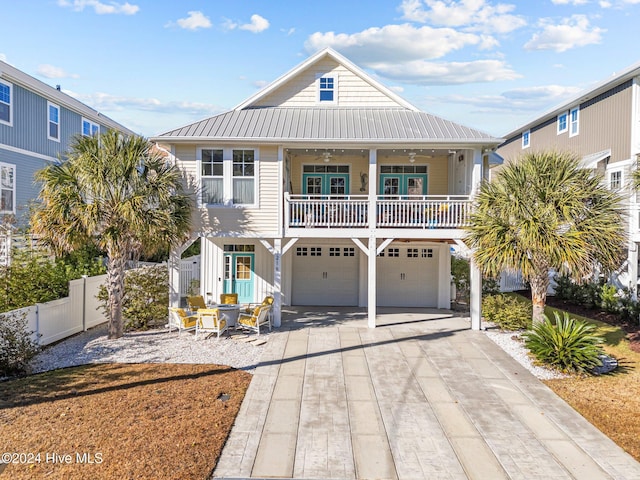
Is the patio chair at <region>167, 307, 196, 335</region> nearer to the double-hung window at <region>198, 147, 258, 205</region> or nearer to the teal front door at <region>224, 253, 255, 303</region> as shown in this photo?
the double-hung window at <region>198, 147, 258, 205</region>

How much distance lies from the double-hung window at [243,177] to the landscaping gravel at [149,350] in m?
4.22

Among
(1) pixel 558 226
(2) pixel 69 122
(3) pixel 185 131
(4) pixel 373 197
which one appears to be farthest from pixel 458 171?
(2) pixel 69 122

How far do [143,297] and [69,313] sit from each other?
191 cm

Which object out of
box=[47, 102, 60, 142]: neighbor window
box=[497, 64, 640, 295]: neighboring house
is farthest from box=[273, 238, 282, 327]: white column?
box=[47, 102, 60, 142]: neighbor window

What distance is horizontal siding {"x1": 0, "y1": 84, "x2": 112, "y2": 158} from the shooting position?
15969mm

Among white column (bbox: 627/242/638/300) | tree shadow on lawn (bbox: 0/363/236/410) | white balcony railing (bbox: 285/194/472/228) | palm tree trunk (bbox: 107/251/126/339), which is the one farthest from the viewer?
white column (bbox: 627/242/638/300)

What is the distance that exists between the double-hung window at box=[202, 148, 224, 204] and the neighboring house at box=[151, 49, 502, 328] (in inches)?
1.2

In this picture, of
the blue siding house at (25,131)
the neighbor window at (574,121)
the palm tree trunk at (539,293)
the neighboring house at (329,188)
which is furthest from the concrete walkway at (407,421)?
the neighbor window at (574,121)

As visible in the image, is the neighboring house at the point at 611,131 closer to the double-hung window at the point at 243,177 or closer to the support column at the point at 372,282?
the support column at the point at 372,282

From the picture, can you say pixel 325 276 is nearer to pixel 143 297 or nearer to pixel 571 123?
pixel 143 297

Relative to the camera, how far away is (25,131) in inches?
658

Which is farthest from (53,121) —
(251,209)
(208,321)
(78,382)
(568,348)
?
(568,348)

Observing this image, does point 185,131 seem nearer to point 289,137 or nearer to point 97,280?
point 289,137

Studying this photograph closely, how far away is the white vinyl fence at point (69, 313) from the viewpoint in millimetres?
10234
